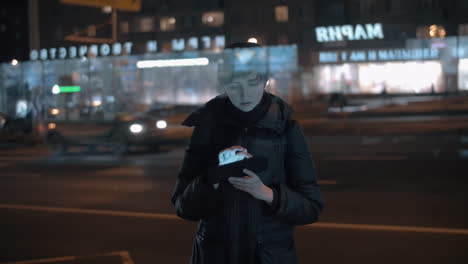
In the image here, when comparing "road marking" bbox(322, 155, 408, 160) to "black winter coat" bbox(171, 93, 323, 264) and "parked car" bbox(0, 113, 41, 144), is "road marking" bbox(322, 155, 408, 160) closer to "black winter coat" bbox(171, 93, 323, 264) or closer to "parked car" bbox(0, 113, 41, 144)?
"black winter coat" bbox(171, 93, 323, 264)

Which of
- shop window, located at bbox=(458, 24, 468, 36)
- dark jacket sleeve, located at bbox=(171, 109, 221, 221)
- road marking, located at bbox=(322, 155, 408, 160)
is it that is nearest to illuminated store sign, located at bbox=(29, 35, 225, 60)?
road marking, located at bbox=(322, 155, 408, 160)

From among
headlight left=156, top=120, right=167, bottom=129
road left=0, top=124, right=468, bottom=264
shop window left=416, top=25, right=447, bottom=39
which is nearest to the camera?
road left=0, top=124, right=468, bottom=264

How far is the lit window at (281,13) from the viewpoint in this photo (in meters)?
48.4

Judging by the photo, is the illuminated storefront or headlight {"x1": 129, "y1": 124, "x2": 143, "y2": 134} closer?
headlight {"x1": 129, "y1": 124, "x2": 143, "y2": 134}

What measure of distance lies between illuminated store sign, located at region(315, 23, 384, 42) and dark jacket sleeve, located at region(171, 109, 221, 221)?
37505 mm

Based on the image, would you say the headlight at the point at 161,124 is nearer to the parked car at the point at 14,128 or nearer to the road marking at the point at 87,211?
the road marking at the point at 87,211

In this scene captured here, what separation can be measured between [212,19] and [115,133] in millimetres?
36375

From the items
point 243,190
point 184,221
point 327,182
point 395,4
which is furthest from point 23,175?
point 395,4

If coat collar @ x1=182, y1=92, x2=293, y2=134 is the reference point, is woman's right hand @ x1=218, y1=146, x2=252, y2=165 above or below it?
below

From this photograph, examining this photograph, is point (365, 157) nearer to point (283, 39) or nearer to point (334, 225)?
point (334, 225)

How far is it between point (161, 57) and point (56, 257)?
24.5m

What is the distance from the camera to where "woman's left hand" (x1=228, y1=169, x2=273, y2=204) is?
81.1 inches

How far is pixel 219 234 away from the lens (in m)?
2.30

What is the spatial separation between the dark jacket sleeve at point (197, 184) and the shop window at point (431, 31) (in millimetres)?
40984
